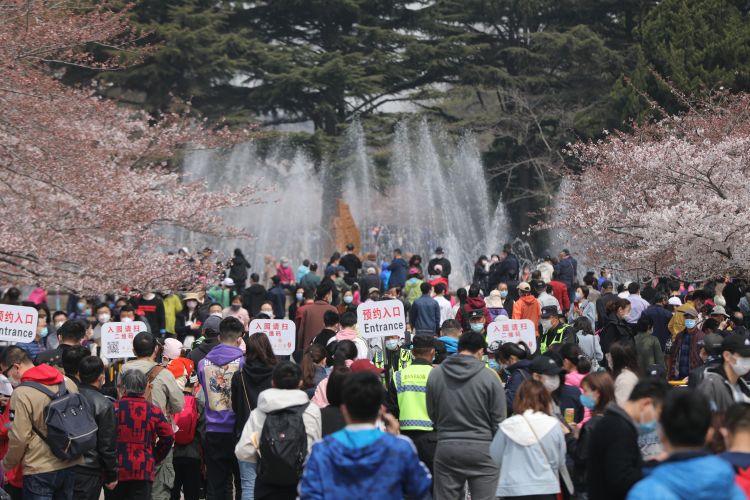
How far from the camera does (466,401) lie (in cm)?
764

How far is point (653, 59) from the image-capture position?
104 feet

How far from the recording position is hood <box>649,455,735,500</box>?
4426 millimetres

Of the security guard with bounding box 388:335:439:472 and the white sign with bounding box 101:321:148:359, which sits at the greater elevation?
the security guard with bounding box 388:335:439:472

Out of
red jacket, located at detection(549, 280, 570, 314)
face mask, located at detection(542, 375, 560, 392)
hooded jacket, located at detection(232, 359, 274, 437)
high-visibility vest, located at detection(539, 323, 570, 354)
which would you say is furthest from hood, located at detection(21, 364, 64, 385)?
red jacket, located at detection(549, 280, 570, 314)

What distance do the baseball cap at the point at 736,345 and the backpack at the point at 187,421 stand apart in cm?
451

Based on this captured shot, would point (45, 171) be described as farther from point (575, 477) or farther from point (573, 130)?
point (573, 130)

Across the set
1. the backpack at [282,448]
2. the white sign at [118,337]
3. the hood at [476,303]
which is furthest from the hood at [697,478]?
the hood at [476,303]

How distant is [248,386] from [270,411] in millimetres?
1531

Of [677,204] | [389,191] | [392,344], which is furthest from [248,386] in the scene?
[389,191]

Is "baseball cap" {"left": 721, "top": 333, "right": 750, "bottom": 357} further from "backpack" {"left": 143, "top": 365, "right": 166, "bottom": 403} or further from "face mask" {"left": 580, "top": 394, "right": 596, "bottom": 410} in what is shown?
"backpack" {"left": 143, "top": 365, "right": 166, "bottom": 403}

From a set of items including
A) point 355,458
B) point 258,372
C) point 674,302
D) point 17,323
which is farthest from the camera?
point 674,302

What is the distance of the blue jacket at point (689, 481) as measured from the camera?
14.5ft

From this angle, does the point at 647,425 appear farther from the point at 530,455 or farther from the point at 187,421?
the point at 187,421

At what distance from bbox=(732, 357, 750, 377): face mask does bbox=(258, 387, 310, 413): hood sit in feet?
10.3
